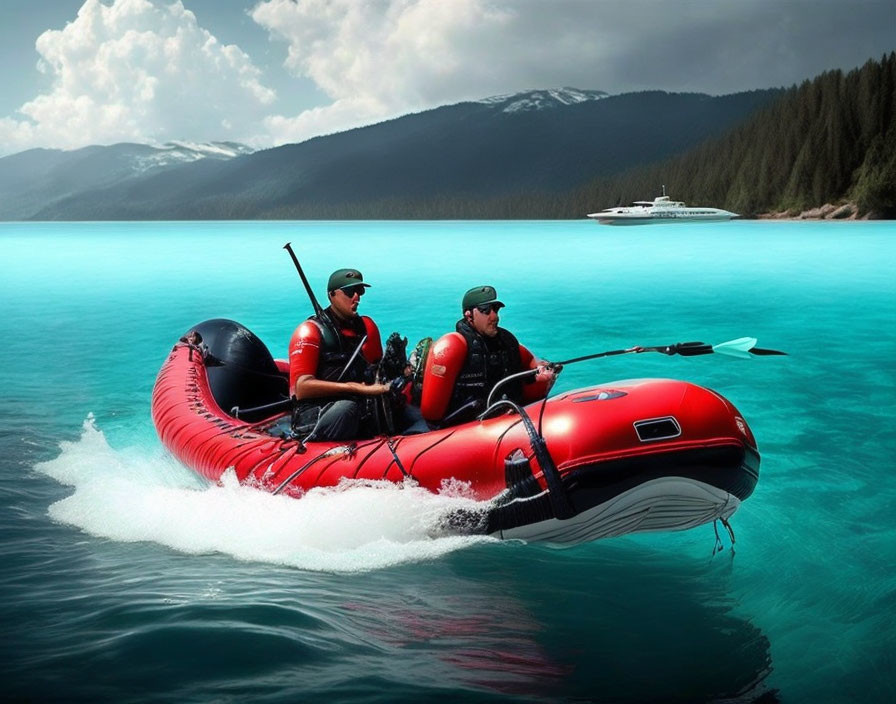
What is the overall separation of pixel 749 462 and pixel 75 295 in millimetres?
31127

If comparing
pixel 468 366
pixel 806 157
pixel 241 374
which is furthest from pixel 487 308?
pixel 806 157

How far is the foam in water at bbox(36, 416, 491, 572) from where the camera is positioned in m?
5.93

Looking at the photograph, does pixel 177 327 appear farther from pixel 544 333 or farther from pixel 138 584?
pixel 138 584

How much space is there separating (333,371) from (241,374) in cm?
285

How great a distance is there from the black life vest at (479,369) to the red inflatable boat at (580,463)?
0.30 metres

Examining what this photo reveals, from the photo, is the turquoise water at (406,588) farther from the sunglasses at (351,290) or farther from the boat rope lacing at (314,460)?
the sunglasses at (351,290)

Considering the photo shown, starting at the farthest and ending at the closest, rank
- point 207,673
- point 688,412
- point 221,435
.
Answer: point 221,435, point 688,412, point 207,673

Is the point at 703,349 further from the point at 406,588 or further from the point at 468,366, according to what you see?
the point at 406,588

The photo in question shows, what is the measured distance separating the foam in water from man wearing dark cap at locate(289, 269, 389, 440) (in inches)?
24.5

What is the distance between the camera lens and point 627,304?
1105 inches

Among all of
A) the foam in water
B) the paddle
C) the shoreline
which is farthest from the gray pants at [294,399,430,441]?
the shoreline

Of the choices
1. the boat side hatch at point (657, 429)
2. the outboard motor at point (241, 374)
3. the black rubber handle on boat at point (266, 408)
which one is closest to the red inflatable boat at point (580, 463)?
the boat side hatch at point (657, 429)

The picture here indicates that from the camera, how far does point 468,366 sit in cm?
644

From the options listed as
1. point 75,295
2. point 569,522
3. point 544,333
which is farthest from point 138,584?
point 75,295
